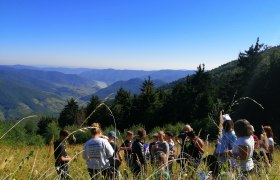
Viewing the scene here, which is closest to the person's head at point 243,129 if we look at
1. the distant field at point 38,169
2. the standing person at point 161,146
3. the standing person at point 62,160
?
the distant field at point 38,169

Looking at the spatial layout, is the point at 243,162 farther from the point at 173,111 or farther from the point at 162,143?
the point at 173,111

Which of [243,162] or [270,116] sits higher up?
[243,162]

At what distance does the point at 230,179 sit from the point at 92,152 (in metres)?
3.34

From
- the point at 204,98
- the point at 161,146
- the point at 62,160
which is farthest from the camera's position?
the point at 204,98

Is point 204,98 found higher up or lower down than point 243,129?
lower down

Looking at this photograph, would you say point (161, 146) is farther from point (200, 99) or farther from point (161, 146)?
point (200, 99)

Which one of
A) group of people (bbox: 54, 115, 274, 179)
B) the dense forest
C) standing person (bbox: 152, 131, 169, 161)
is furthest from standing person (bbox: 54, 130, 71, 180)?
the dense forest

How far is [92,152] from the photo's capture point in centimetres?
523

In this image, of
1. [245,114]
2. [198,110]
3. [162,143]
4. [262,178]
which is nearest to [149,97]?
[198,110]

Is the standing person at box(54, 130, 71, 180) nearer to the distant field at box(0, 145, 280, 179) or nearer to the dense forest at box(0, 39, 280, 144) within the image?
the distant field at box(0, 145, 280, 179)

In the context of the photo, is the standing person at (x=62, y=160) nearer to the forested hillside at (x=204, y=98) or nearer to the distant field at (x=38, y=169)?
the distant field at (x=38, y=169)

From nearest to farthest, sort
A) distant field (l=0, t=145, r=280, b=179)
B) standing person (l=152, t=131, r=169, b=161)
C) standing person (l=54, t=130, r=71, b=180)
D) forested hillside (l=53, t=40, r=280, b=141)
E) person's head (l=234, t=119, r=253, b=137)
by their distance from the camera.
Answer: distant field (l=0, t=145, r=280, b=179)
standing person (l=54, t=130, r=71, b=180)
person's head (l=234, t=119, r=253, b=137)
standing person (l=152, t=131, r=169, b=161)
forested hillside (l=53, t=40, r=280, b=141)

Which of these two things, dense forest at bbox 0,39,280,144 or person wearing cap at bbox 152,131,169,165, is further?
dense forest at bbox 0,39,280,144

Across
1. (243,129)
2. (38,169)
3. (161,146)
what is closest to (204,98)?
(161,146)
